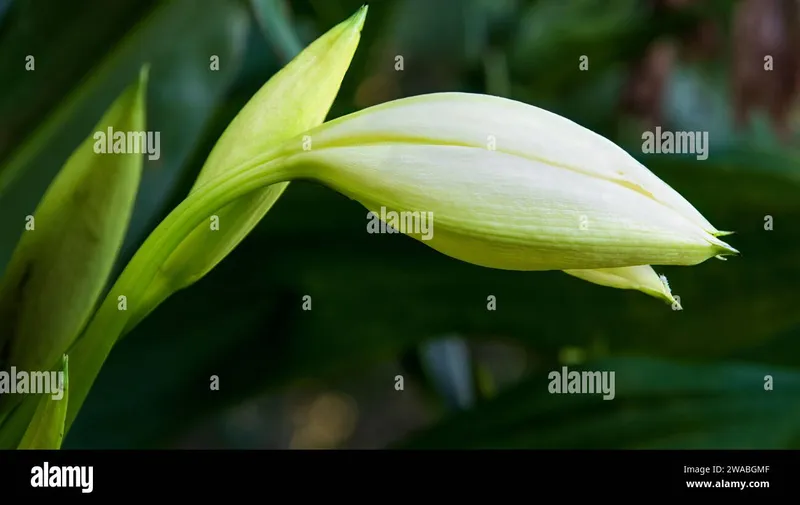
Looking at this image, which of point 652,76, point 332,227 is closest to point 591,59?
point 652,76

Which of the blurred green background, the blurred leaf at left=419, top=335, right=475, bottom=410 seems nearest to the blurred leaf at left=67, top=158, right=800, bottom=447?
the blurred green background

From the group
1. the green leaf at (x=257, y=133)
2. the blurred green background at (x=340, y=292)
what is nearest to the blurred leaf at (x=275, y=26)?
the blurred green background at (x=340, y=292)

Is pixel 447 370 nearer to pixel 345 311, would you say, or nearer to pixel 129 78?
pixel 345 311

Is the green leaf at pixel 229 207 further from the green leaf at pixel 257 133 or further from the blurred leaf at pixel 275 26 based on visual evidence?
the blurred leaf at pixel 275 26

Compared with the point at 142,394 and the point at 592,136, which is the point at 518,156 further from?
the point at 142,394

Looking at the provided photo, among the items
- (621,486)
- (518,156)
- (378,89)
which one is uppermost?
(378,89)

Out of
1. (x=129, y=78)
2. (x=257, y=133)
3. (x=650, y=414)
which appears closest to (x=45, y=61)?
(x=129, y=78)

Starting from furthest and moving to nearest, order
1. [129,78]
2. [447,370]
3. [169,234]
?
1. [447,370]
2. [129,78]
3. [169,234]
